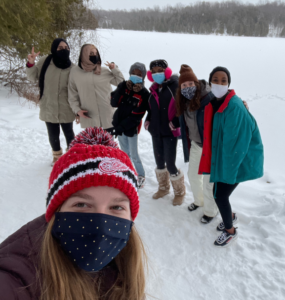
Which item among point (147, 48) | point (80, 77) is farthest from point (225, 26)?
point (80, 77)

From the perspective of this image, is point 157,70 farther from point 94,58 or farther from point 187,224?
point 187,224

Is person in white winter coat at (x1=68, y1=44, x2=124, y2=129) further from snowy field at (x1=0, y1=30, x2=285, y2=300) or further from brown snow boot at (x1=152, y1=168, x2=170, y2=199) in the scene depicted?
snowy field at (x1=0, y1=30, x2=285, y2=300)

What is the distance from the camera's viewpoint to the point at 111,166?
108 centimetres

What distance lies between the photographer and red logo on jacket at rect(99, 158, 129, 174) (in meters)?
1.06

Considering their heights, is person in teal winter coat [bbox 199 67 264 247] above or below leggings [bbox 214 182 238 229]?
above

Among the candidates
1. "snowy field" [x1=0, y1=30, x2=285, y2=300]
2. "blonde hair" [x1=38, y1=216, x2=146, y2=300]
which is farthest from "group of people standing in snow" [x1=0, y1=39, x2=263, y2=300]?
"snowy field" [x1=0, y1=30, x2=285, y2=300]

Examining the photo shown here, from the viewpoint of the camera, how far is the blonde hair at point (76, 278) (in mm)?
931

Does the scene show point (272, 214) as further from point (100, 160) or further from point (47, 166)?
point (47, 166)

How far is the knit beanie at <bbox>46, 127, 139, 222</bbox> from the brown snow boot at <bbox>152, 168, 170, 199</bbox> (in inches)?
76.9

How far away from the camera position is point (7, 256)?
3.03ft

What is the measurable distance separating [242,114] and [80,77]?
2.26 m

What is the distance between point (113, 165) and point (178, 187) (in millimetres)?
2080

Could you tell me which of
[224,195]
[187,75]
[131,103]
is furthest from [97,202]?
[131,103]

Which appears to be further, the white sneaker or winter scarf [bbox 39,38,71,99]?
winter scarf [bbox 39,38,71,99]
